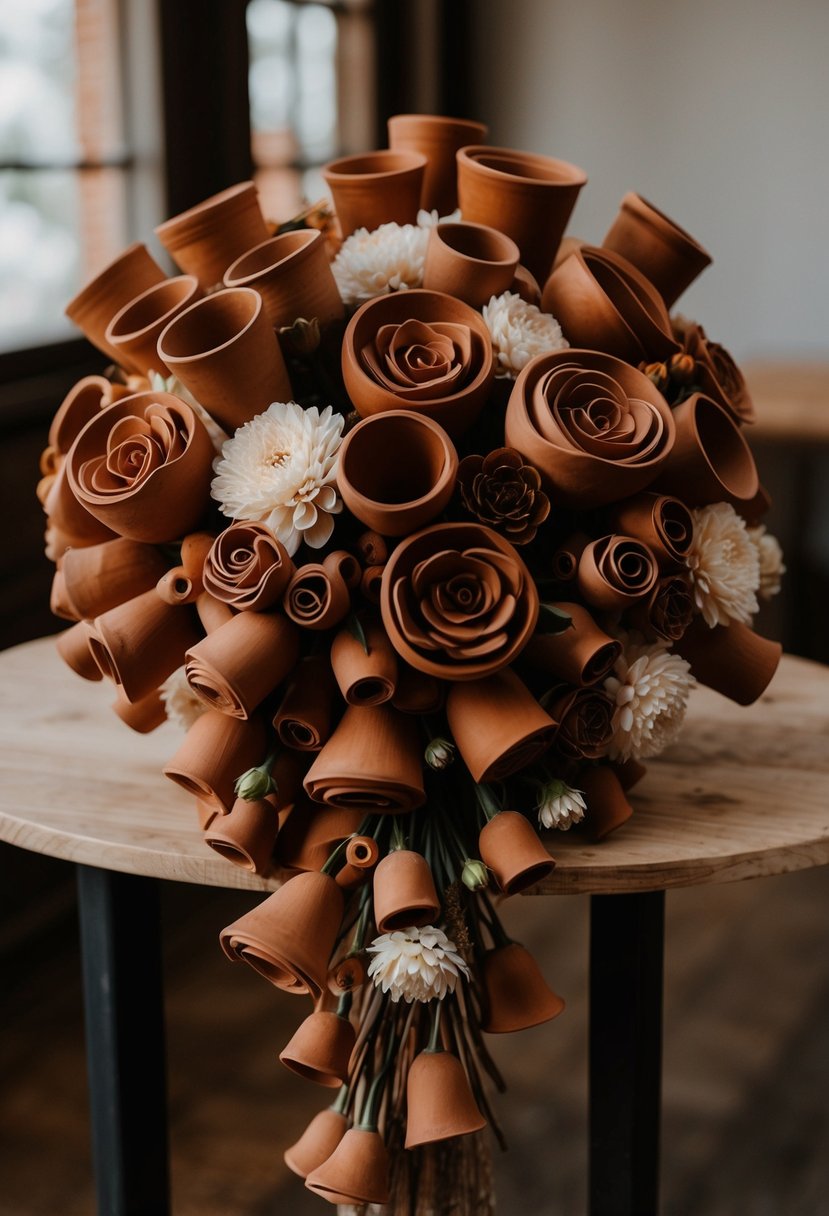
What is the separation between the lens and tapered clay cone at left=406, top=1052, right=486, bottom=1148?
2.86 ft

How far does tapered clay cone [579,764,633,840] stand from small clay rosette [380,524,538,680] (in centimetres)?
19

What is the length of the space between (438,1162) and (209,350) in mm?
695

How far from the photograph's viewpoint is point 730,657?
1.03m

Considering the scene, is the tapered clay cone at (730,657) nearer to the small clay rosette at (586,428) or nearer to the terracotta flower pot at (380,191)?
the small clay rosette at (586,428)

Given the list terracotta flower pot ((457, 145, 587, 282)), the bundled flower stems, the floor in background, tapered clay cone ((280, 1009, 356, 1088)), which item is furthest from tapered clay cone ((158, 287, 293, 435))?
the floor in background

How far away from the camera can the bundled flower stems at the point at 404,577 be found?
86 centimetres

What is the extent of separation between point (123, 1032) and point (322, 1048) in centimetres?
29

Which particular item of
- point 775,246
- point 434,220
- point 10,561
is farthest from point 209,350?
point 775,246

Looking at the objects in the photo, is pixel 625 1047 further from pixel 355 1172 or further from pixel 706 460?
pixel 706 460

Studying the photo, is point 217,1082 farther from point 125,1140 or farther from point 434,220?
point 434,220

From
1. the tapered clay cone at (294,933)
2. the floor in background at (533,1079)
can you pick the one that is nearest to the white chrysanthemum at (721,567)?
the tapered clay cone at (294,933)

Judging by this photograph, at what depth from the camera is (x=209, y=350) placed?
937 mm

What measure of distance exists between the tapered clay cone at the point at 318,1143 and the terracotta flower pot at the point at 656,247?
2.32ft

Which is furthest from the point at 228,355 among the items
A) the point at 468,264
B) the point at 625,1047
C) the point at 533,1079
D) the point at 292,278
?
the point at 533,1079
